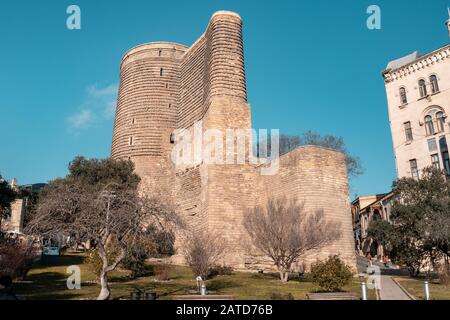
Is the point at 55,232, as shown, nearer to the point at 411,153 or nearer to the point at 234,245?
the point at 234,245

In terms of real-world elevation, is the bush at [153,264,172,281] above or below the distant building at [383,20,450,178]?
below

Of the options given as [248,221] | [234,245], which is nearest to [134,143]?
[234,245]

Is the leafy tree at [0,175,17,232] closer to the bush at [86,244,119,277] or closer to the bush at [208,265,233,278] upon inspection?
the bush at [86,244,119,277]

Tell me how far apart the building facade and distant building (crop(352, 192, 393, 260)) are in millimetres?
15454

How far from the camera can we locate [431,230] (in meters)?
21.0

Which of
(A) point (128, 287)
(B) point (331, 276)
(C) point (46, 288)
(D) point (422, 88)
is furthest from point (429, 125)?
(C) point (46, 288)

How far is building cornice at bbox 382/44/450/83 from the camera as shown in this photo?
34.7 metres

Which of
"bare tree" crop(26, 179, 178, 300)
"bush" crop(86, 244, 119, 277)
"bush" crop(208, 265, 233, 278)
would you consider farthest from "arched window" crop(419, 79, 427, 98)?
"bush" crop(86, 244, 119, 277)

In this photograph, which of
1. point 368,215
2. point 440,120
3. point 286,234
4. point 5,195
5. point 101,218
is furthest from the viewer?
point 368,215

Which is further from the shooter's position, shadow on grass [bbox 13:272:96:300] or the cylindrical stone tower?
the cylindrical stone tower

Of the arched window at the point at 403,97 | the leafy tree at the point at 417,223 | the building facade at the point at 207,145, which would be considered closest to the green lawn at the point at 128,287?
the building facade at the point at 207,145

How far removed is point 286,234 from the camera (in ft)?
68.5

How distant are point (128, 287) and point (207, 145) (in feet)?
50.0

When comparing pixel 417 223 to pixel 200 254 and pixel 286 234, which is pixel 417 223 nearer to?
pixel 286 234
